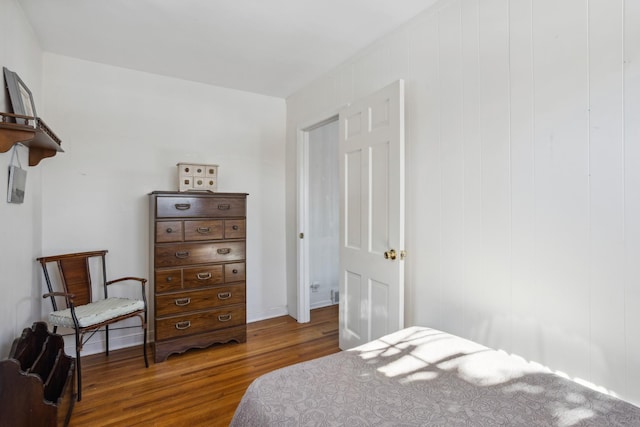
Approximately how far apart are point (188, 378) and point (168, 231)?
3.66 ft

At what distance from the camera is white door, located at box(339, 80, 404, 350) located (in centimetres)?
211

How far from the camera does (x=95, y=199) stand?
2809 millimetres

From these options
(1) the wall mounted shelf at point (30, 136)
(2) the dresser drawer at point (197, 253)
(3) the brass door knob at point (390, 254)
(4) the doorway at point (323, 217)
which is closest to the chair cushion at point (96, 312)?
(2) the dresser drawer at point (197, 253)

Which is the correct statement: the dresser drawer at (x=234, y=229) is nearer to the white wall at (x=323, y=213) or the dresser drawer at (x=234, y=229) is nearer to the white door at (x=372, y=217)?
the white door at (x=372, y=217)

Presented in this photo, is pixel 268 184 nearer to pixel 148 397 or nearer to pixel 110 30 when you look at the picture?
pixel 110 30

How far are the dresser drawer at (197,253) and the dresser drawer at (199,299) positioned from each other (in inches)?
9.9

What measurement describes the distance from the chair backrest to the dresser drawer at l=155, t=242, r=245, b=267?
0.59m

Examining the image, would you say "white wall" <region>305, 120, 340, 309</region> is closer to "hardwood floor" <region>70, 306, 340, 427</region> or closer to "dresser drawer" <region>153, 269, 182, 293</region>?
"hardwood floor" <region>70, 306, 340, 427</region>

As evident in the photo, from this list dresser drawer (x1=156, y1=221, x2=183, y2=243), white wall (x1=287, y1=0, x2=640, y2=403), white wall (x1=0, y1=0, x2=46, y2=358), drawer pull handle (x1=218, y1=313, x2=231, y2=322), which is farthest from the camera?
drawer pull handle (x1=218, y1=313, x2=231, y2=322)

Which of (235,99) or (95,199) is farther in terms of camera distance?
(235,99)

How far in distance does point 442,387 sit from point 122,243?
9.27 ft

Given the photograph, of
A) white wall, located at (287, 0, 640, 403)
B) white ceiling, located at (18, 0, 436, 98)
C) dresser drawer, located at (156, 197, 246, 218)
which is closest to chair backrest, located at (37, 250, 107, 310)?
dresser drawer, located at (156, 197, 246, 218)

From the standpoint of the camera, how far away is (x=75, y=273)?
2586mm

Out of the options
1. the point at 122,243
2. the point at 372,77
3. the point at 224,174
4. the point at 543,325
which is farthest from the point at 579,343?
the point at 122,243
